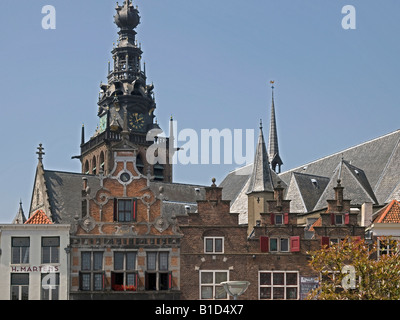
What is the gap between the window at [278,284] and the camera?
1935 inches

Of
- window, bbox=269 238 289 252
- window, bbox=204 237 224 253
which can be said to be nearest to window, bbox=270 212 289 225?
window, bbox=269 238 289 252

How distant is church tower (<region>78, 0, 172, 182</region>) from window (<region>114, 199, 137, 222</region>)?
44250 mm

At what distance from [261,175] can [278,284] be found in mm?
19924

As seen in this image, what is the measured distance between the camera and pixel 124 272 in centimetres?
4891

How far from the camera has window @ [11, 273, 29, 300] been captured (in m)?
48.4

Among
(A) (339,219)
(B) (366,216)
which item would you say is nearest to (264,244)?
(A) (339,219)

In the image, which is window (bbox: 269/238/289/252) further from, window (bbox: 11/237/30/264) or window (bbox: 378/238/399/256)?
window (bbox: 11/237/30/264)

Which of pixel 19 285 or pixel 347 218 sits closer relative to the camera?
pixel 19 285

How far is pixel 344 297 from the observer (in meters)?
42.1

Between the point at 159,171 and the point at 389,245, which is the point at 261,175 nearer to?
the point at 389,245

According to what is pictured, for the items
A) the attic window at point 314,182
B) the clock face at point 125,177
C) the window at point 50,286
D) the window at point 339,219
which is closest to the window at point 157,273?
the clock face at point 125,177

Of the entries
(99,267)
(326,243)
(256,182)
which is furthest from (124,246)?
(256,182)

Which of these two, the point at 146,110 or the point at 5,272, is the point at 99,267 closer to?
the point at 5,272

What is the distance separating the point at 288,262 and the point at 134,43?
52200mm
